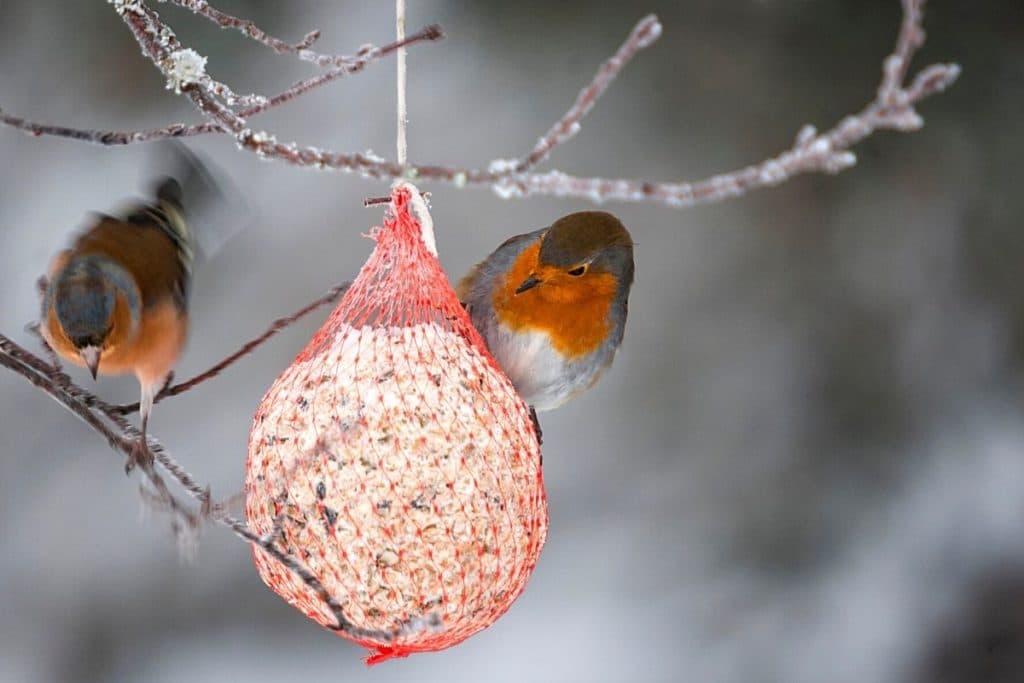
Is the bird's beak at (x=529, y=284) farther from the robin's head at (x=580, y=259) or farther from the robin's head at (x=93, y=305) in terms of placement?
the robin's head at (x=93, y=305)

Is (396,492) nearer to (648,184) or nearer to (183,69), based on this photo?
(183,69)

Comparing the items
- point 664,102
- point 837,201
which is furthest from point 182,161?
point 837,201

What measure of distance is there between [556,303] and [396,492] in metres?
0.65

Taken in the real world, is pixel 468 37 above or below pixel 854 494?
above

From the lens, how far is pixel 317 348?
2170 mm

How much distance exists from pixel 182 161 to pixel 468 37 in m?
2.22

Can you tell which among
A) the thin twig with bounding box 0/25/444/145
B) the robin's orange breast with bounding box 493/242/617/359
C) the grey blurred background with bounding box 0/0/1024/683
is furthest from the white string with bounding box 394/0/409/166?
the grey blurred background with bounding box 0/0/1024/683

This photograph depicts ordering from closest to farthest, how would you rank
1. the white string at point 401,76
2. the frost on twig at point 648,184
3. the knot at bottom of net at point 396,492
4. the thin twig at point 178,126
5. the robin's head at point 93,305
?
the frost on twig at point 648,184
the thin twig at point 178,126
the white string at point 401,76
the knot at bottom of net at point 396,492
the robin's head at point 93,305

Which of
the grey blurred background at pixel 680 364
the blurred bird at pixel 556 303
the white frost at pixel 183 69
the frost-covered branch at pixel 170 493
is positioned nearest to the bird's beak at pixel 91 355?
the frost-covered branch at pixel 170 493

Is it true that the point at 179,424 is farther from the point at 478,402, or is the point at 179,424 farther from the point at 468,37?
the point at 478,402

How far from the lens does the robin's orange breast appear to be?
94.0 inches

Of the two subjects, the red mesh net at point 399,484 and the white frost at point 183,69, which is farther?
the red mesh net at point 399,484

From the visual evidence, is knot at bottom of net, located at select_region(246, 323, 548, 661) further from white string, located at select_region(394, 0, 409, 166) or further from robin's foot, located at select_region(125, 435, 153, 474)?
white string, located at select_region(394, 0, 409, 166)

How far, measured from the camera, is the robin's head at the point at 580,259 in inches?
91.1
